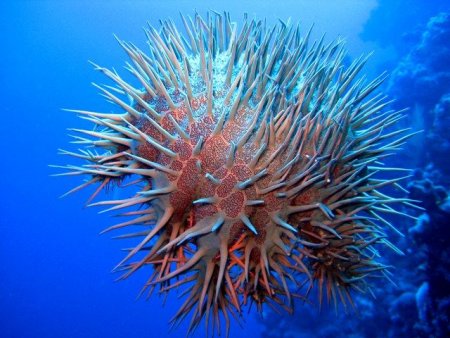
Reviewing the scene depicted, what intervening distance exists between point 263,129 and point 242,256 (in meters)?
0.79

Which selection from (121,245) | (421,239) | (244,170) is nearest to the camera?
(244,170)

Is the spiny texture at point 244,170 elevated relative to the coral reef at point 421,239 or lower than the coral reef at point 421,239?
lower

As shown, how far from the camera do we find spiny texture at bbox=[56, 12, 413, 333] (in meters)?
2.10

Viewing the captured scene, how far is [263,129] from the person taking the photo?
2.08m

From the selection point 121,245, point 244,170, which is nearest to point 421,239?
point 244,170

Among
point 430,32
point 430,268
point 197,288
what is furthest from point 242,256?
point 430,32

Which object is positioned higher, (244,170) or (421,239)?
(421,239)

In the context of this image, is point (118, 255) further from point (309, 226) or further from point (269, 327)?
point (309, 226)

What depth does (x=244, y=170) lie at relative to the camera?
→ 2.08 meters

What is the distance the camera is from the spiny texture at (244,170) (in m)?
2.10

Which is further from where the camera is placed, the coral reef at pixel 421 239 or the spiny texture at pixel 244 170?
the coral reef at pixel 421 239

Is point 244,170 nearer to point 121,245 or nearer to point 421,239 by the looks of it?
point 421,239

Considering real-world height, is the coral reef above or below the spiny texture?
above

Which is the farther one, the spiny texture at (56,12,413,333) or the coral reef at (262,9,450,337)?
the coral reef at (262,9,450,337)
